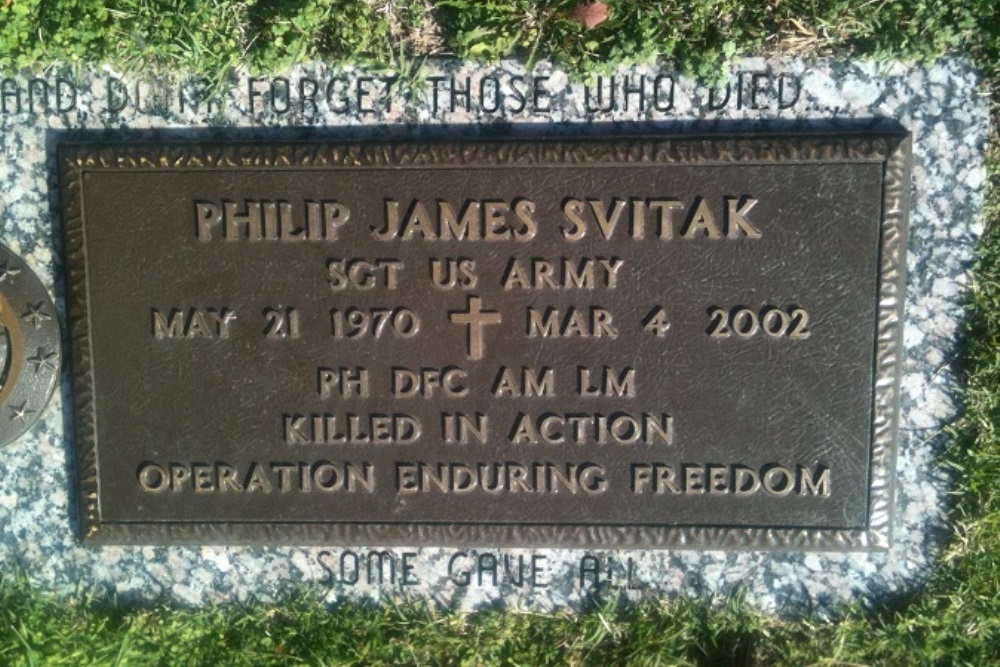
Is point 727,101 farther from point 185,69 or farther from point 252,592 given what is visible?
point 252,592

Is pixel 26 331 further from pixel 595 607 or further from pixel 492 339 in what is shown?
pixel 595 607

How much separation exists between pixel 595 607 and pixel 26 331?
210cm

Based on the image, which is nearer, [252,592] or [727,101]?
[727,101]

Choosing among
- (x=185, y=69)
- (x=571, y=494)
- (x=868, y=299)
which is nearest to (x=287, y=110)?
(x=185, y=69)

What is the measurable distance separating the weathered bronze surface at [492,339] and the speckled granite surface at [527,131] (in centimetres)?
15

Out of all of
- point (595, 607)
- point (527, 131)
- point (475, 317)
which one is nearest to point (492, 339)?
point (475, 317)

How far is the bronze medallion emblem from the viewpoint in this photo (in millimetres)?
2934

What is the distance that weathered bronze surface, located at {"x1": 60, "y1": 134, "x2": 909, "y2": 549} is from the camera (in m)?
2.73

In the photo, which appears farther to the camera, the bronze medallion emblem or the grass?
the bronze medallion emblem

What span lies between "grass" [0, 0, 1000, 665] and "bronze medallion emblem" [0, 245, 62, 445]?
0.67 meters

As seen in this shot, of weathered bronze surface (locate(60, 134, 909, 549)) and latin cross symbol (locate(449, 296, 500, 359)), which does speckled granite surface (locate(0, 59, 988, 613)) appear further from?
latin cross symbol (locate(449, 296, 500, 359))

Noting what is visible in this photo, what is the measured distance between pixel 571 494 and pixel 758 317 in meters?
0.81

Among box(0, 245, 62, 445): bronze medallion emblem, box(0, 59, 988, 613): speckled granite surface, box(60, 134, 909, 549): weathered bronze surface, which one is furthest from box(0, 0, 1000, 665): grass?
box(0, 245, 62, 445): bronze medallion emblem

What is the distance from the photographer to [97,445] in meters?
2.93
